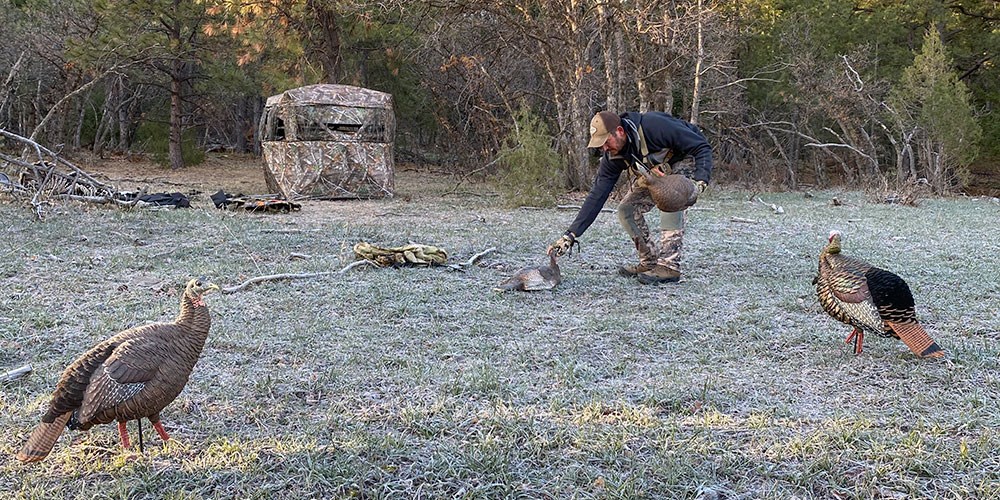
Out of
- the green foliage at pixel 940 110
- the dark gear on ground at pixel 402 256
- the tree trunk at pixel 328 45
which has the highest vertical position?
the tree trunk at pixel 328 45

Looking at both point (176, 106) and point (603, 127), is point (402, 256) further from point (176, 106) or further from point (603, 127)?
point (176, 106)

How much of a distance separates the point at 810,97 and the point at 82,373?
13914 mm

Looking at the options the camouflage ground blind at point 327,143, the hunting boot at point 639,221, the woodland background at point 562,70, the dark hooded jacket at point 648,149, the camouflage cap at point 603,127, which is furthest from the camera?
the woodland background at point 562,70

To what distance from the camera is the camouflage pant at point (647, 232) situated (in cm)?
454

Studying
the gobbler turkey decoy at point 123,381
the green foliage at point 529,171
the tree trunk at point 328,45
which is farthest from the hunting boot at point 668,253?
the tree trunk at point 328,45

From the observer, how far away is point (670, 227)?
4.54 metres

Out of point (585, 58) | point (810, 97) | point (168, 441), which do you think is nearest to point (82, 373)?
point (168, 441)

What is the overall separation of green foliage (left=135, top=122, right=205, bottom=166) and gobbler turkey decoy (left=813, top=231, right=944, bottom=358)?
1550 cm

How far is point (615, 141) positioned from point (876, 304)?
1.93 meters

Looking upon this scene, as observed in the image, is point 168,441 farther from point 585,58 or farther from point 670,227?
point 585,58

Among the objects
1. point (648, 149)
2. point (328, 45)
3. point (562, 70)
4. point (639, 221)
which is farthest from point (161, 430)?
point (328, 45)

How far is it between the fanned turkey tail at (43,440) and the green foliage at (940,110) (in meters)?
13.2

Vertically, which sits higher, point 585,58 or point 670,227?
point 585,58

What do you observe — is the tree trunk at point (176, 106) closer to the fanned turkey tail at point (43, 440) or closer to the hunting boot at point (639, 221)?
the hunting boot at point (639, 221)
